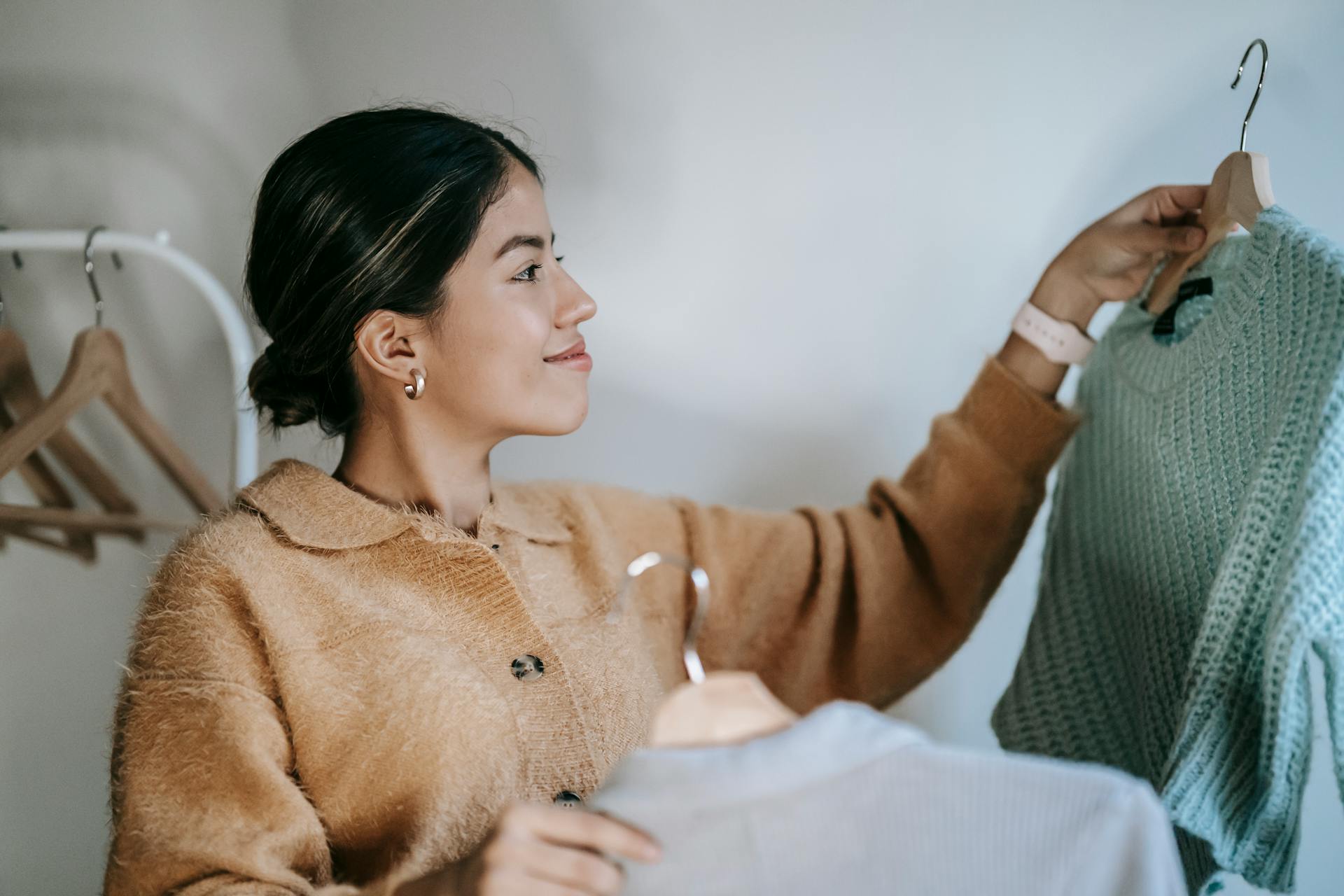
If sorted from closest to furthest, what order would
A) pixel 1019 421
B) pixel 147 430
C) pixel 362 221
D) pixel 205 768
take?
pixel 205 768, pixel 362 221, pixel 1019 421, pixel 147 430

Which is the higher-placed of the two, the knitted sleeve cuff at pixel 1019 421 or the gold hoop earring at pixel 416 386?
the knitted sleeve cuff at pixel 1019 421

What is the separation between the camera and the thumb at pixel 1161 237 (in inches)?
38.4

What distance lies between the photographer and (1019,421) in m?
1.08

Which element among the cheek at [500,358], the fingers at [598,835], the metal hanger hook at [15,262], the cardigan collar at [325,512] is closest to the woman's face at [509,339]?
the cheek at [500,358]

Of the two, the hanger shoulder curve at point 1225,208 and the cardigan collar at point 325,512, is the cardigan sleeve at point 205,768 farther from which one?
the hanger shoulder curve at point 1225,208

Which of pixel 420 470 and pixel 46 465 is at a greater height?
pixel 420 470

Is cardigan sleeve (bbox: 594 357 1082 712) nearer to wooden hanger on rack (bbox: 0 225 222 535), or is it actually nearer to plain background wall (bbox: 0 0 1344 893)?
plain background wall (bbox: 0 0 1344 893)

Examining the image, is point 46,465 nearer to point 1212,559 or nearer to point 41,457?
point 41,457

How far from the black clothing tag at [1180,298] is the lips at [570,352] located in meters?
0.59

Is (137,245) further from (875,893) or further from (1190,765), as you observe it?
(1190,765)

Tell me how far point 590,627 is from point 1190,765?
0.56m

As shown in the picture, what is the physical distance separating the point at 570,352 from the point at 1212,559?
2.12 feet

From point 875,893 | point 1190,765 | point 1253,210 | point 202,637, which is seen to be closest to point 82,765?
point 202,637

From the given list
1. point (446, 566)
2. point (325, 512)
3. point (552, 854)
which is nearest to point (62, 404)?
point (325, 512)
